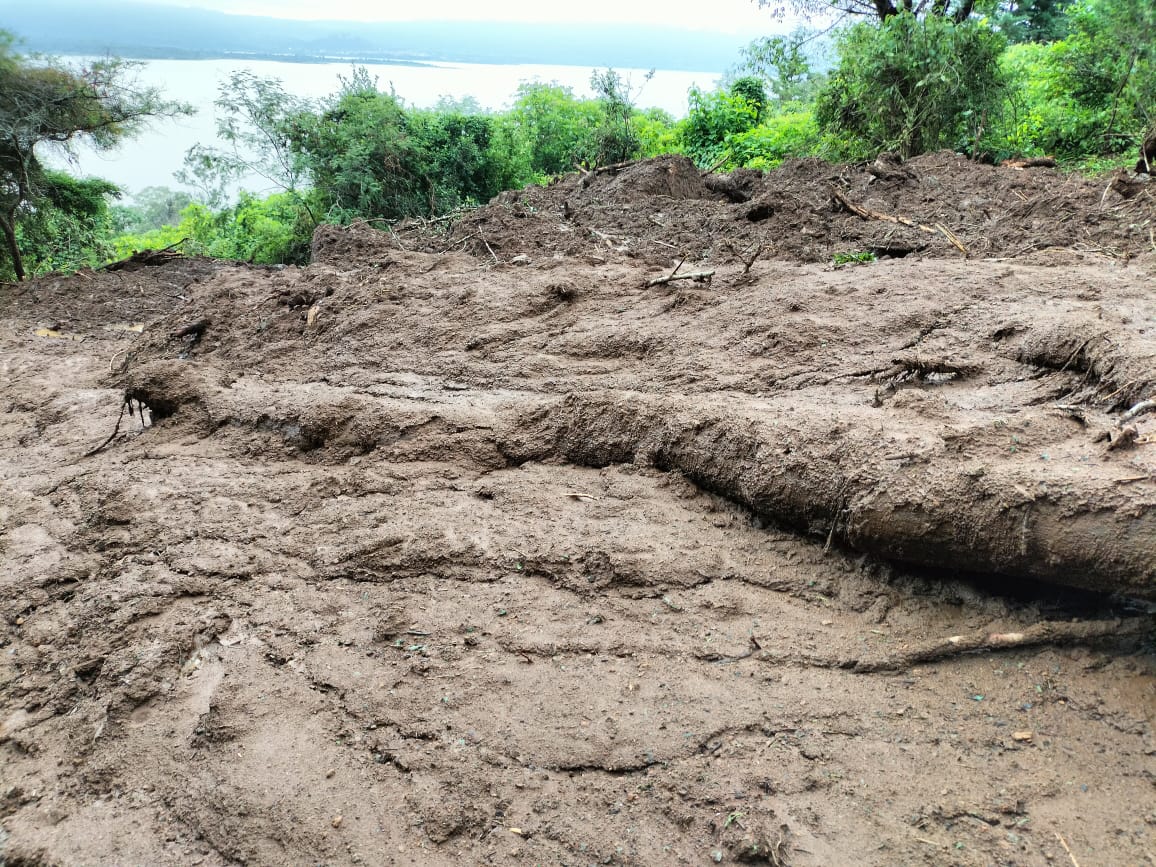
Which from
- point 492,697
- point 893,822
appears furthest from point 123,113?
point 893,822

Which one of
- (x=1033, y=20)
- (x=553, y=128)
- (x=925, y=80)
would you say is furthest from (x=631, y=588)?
(x=1033, y=20)

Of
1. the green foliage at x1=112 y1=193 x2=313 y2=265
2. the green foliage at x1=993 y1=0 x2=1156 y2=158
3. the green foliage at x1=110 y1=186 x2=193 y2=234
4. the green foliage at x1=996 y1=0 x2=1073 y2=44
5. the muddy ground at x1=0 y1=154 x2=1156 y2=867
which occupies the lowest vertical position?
the green foliage at x1=110 y1=186 x2=193 y2=234

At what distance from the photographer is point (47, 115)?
10.2m

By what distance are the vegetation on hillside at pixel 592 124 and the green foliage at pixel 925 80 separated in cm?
2

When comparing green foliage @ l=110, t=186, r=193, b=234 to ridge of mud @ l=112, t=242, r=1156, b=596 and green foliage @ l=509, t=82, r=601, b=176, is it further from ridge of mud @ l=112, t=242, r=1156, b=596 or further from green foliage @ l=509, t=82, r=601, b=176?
ridge of mud @ l=112, t=242, r=1156, b=596

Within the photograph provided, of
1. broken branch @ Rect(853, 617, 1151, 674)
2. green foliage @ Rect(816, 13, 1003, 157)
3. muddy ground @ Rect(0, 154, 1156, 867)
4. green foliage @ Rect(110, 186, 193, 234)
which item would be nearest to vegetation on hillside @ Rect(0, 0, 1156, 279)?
green foliage @ Rect(816, 13, 1003, 157)

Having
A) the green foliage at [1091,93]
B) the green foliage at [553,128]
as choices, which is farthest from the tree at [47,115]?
the green foliage at [1091,93]

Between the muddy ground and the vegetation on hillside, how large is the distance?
595 cm

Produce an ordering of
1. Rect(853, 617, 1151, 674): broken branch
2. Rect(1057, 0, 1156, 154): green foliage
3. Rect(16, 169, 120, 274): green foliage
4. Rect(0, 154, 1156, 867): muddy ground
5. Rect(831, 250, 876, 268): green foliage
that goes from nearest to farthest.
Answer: Rect(0, 154, 1156, 867): muddy ground → Rect(853, 617, 1151, 674): broken branch → Rect(831, 250, 876, 268): green foliage → Rect(1057, 0, 1156, 154): green foliage → Rect(16, 169, 120, 274): green foliage

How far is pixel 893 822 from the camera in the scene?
1.89m

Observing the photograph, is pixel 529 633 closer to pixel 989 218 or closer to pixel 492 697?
pixel 492 697

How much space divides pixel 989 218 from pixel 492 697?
5.00 meters

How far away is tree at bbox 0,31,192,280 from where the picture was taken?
392 inches

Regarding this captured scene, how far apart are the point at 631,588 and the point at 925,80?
9207mm
